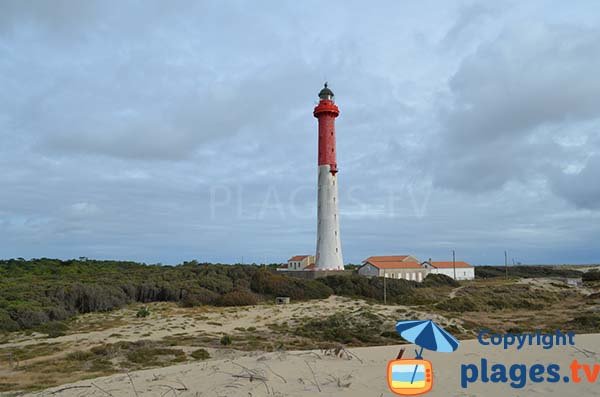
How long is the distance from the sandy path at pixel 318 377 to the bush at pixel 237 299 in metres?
16.1

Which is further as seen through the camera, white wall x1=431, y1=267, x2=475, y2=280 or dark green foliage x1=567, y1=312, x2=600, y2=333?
white wall x1=431, y1=267, x2=475, y2=280

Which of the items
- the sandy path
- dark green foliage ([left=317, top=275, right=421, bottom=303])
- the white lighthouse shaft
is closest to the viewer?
the sandy path

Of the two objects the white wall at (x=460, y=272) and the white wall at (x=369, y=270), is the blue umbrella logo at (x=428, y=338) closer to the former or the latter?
the white wall at (x=369, y=270)

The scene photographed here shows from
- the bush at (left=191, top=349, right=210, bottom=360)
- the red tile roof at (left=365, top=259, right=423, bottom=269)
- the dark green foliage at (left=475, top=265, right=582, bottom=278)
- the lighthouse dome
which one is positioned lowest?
the bush at (left=191, top=349, right=210, bottom=360)

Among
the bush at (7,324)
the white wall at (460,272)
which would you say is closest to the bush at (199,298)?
the bush at (7,324)

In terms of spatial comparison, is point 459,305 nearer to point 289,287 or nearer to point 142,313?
point 289,287

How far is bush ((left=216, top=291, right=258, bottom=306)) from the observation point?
27891mm

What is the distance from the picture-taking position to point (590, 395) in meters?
8.26

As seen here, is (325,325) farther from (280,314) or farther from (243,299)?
(243,299)

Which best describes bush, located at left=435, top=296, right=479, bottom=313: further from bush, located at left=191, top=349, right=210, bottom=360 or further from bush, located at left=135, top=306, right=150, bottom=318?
bush, located at left=191, top=349, right=210, bottom=360

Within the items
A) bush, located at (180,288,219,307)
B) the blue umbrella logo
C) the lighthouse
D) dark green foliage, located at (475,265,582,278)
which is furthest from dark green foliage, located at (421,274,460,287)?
the blue umbrella logo

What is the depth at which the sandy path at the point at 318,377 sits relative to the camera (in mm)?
8867

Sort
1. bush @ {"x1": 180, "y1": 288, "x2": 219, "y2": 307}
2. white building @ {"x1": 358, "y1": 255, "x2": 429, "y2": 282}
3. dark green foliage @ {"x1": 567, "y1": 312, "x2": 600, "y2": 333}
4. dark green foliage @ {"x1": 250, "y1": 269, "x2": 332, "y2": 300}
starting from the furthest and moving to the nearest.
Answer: white building @ {"x1": 358, "y1": 255, "x2": 429, "y2": 282}, dark green foliage @ {"x1": 250, "y1": 269, "x2": 332, "y2": 300}, bush @ {"x1": 180, "y1": 288, "x2": 219, "y2": 307}, dark green foliage @ {"x1": 567, "y1": 312, "x2": 600, "y2": 333}

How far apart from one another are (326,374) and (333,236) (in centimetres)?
2527
